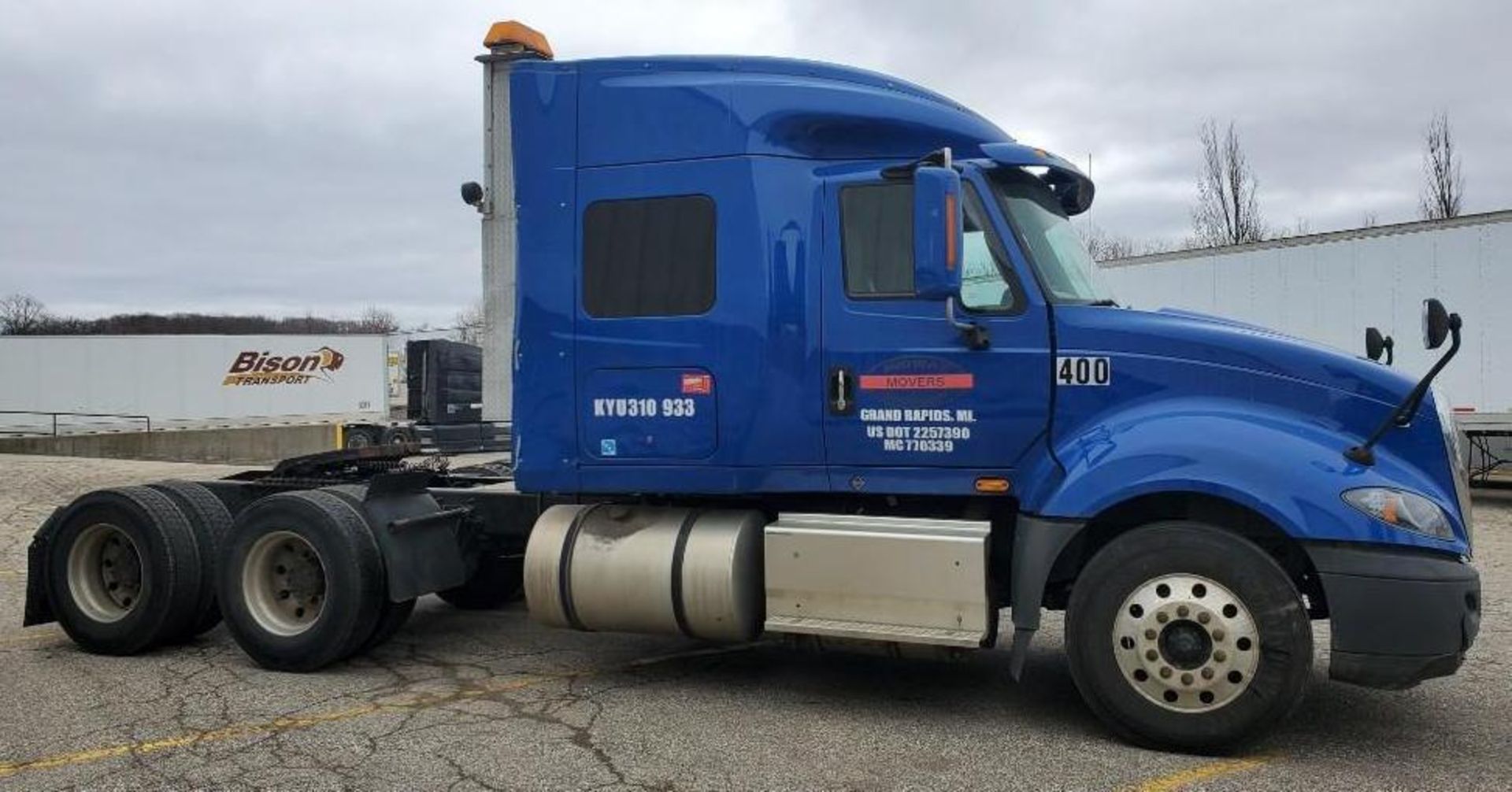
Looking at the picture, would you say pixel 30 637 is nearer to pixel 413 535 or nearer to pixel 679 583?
pixel 413 535

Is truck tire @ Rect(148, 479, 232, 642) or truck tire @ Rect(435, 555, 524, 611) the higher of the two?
truck tire @ Rect(148, 479, 232, 642)

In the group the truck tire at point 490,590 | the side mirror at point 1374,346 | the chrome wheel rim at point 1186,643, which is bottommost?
the truck tire at point 490,590

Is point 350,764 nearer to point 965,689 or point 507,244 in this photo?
point 965,689

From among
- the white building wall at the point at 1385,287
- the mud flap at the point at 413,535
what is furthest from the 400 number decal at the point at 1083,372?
the white building wall at the point at 1385,287

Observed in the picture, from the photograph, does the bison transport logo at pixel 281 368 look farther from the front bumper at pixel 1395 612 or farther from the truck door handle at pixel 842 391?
the front bumper at pixel 1395 612

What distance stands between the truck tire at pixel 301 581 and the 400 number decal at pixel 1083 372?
12.2 feet

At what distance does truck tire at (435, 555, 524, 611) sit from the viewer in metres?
7.49

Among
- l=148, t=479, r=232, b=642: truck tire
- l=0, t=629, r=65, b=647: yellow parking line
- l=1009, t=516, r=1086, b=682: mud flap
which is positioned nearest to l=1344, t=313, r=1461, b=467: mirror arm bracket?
l=1009, t=516, r=1086, b=682: mud flap

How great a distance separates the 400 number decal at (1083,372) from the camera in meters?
4.86

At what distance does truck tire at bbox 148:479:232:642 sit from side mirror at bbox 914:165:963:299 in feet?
14.5

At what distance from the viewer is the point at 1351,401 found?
4.57 meters

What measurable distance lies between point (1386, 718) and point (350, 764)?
4608mm

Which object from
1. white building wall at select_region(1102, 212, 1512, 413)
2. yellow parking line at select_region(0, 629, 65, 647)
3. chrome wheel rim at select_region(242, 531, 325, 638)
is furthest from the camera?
white building wall at select_region(1102, 212, 1512, 413)

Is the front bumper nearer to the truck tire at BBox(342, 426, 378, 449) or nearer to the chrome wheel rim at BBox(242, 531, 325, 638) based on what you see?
the chrome wheel rim at BBox(242, 531, 325, 638)
